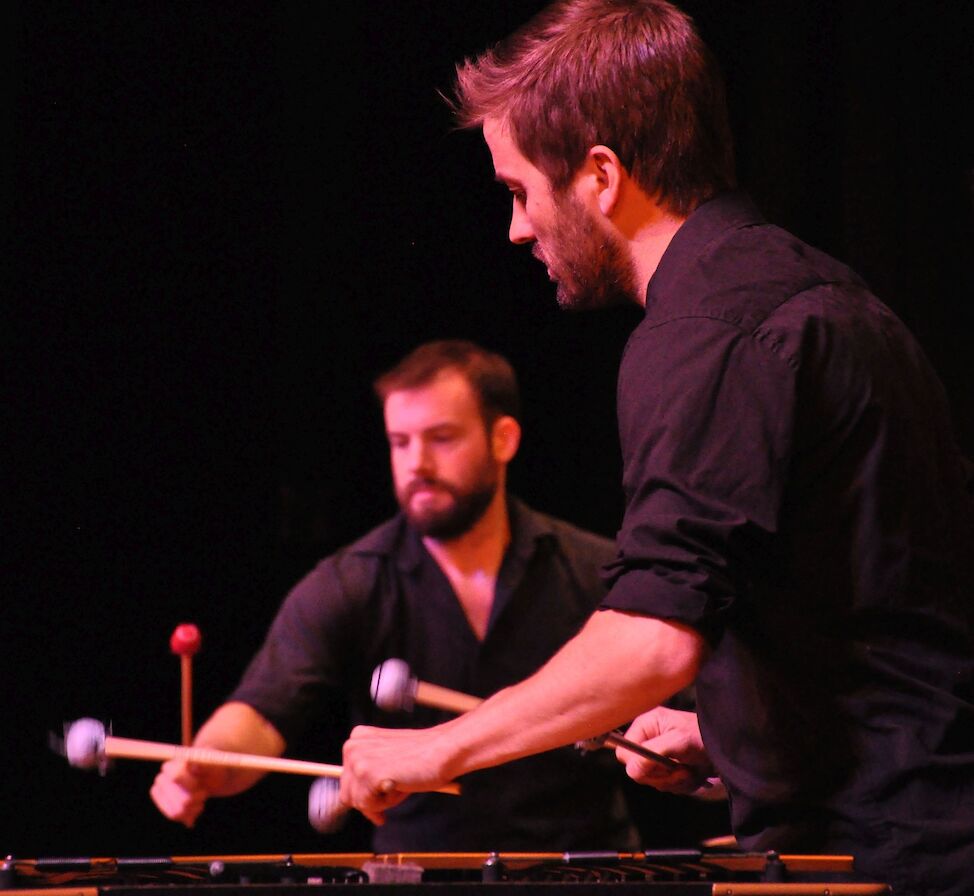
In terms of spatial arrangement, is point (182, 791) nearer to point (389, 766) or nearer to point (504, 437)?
point (504, 437)

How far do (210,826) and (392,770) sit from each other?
2.30 metres

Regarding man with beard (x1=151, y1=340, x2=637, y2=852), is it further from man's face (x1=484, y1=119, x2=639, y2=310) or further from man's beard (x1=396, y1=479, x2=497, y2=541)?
man's face (x1=484, y1=119, x2=639, y2=310)

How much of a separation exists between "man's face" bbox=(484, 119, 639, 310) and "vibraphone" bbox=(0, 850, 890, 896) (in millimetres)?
634

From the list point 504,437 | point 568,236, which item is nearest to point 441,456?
point 504,437

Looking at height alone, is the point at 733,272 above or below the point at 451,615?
above

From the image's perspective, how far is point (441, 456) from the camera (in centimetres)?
334

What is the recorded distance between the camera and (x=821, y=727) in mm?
1375

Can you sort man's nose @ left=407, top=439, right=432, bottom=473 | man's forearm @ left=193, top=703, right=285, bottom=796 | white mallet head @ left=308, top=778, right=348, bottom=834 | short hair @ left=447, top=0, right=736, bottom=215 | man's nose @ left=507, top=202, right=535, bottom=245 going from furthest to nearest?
man's nose @ left=407, top=439, right=432, bottom=473 → man's forearm @ left=193, top=703, right=285, bottom=796 → white mallet head @ left=308, top=778, right=348, bottom=834 → man's nose @ left=507, top=202, right=535, bottom=245 → short hair @ left=447, top=0, right=736, bottom=215

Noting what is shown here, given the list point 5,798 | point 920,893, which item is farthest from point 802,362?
point 5,798

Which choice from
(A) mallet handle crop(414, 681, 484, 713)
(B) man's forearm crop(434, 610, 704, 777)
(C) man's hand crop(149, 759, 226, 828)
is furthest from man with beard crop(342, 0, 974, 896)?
(C) man's hand crop(149, 759, 226, 828)

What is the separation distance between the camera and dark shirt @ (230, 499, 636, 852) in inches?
116

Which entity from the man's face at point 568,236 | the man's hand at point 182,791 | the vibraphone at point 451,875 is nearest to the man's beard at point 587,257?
the man's face at point 568,236

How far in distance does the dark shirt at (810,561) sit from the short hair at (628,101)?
0.22 m

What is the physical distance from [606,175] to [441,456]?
5.89 feet
